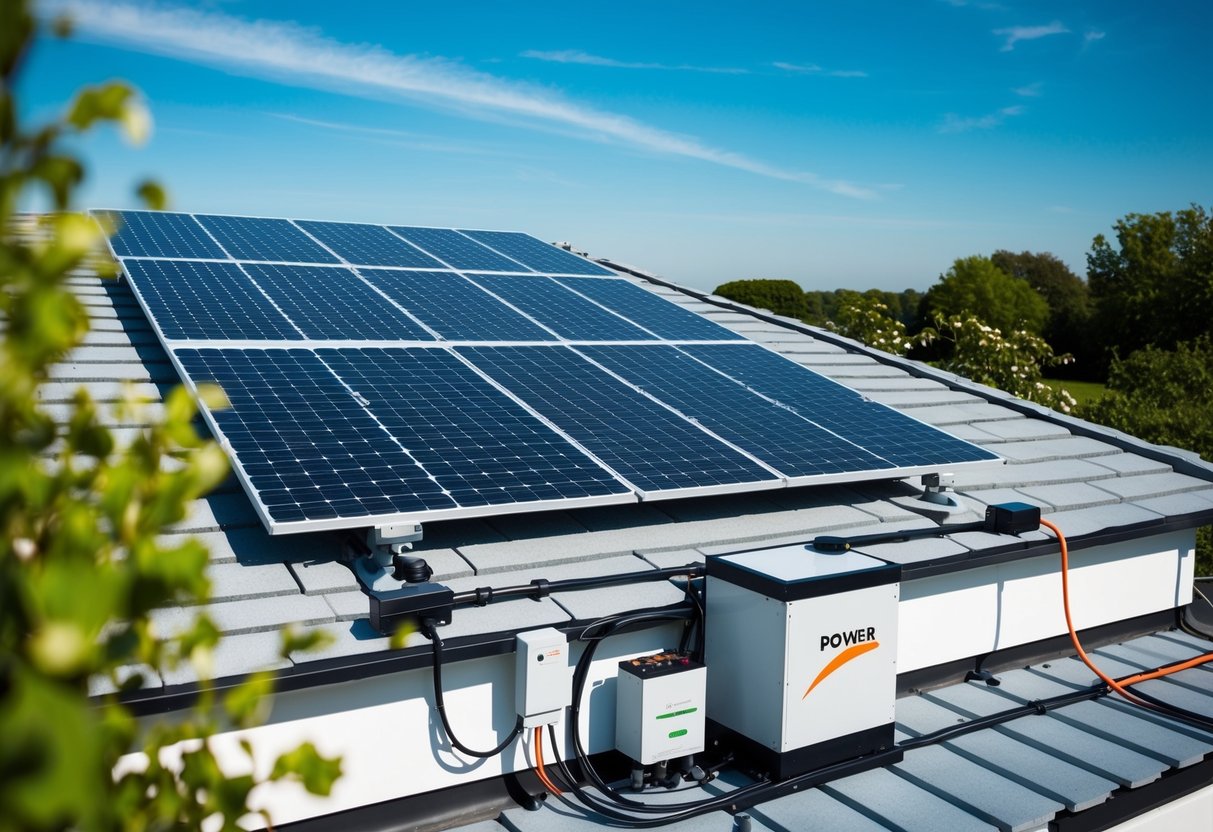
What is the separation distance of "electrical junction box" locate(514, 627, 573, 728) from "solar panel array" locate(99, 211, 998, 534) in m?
1.02

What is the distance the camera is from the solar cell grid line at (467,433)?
22.7 ft

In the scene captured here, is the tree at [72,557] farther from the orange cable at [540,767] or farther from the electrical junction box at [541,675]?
the orange cable at [540,767]

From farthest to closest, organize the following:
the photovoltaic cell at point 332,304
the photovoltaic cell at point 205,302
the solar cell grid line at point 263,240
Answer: the solar cell grid line at point 263,240 → the photovoltaic cell at point 332,304 → the photovoltaic cell at point 205,302

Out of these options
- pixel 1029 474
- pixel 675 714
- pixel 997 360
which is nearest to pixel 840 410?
pixel 1029 474

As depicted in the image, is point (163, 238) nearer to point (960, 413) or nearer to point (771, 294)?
point (960, 413)

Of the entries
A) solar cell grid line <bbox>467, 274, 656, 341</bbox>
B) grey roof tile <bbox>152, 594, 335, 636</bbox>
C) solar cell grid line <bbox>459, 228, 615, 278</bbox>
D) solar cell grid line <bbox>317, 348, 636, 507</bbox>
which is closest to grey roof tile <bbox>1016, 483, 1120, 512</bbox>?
solar cell grid line <bbox>467, 274, 656, 341</bbox>

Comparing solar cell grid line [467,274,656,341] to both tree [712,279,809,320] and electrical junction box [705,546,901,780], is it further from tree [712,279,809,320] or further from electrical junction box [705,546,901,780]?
tree [712,279,809,320]

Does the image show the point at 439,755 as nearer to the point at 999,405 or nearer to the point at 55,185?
the point at 55,185

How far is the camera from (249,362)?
834cm

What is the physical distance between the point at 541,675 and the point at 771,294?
205 ft

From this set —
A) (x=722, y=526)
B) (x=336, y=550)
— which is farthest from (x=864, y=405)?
(x=336, y=550)

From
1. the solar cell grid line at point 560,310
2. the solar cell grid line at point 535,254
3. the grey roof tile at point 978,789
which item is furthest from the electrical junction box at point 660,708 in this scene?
the solar cell grid line at point 535,254

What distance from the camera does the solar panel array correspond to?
682 centimetres

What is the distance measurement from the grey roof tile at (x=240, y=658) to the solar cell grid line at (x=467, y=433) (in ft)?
5.23
